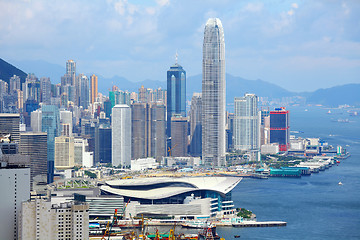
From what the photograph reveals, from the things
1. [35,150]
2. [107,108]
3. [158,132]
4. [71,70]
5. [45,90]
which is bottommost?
[35,150]

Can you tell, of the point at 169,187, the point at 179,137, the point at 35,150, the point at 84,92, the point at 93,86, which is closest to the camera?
the point at 169,187

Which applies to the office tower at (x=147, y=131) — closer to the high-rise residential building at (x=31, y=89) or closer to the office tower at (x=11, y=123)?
the high-rise residential building at (x=31, y=89)

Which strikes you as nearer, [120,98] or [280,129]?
[120,98]

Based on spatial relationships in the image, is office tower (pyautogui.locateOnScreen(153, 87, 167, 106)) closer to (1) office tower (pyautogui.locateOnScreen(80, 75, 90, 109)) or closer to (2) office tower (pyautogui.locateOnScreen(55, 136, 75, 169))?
(1) office tower (pyautogui.locateOnScreen(80, 75, 90, 109))

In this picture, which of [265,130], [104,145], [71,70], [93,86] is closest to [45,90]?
[71,70]

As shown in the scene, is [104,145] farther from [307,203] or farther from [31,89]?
[307,203]

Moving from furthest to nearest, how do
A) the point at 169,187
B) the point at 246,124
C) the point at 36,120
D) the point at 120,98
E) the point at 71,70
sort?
1. the point at 71,70
2. the point at 120,98
3. the point at 246,124
4. the point at 36,120
5. the point at 169,187

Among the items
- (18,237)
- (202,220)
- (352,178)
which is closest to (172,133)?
(352,178)
